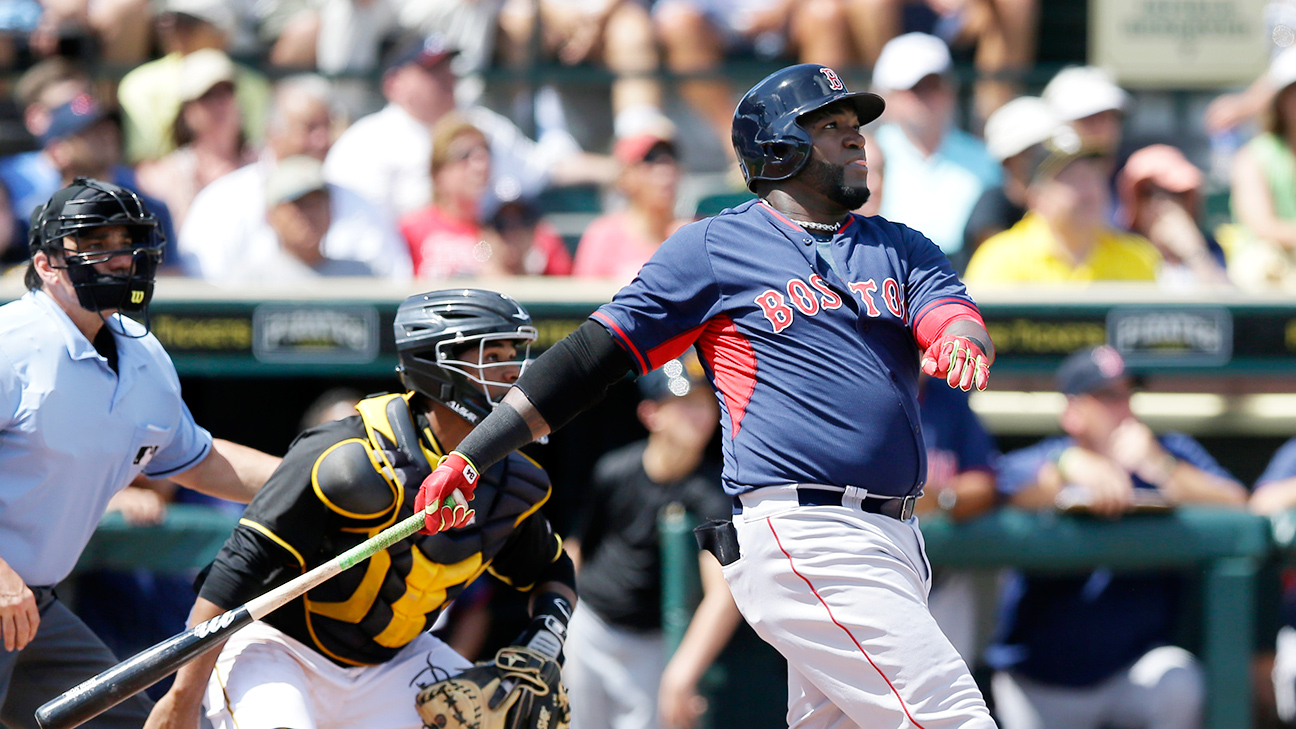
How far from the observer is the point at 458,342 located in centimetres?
334

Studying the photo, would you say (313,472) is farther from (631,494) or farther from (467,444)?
(631,494)

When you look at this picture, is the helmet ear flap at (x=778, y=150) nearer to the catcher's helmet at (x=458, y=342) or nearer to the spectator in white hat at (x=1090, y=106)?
the catcher's helmet at (x=458, y=342)

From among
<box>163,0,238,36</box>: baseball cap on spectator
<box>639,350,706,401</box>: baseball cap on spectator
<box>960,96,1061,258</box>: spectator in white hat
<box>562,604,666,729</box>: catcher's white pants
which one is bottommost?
<box>562,604,666,729</box>: catcher's white pants

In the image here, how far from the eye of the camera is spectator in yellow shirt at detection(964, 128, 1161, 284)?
18.6ft

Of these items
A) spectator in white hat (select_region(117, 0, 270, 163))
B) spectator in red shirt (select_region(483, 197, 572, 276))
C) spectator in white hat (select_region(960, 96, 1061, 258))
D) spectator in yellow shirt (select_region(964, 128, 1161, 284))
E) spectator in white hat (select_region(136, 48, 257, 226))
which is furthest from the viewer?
spectator in white hat (select_region(117, 0, 270, 163))

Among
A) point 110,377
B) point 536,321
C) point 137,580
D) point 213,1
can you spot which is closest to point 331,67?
point 213,1

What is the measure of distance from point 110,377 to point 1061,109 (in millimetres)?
4220

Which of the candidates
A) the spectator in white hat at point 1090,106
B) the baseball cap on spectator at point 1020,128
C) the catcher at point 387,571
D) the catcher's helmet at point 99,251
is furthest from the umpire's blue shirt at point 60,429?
the spectator in white hat at point 1090,106

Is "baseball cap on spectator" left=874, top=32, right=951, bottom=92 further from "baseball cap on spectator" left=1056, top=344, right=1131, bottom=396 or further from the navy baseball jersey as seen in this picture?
the navy baseball jersey

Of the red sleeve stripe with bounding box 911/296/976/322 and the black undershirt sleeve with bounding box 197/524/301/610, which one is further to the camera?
the black undershirt sleeve with bounding box 197/524/301/610

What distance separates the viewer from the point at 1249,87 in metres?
6.84

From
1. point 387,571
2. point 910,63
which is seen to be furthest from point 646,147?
point 387,571

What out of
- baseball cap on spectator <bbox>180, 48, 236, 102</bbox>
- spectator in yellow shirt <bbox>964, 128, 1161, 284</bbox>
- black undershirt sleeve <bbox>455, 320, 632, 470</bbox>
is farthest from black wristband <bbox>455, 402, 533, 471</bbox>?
baseball cap on spectator <bbox>180, 48, 236, 102</bbox>

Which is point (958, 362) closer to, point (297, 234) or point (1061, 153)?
point (1061, 153)
